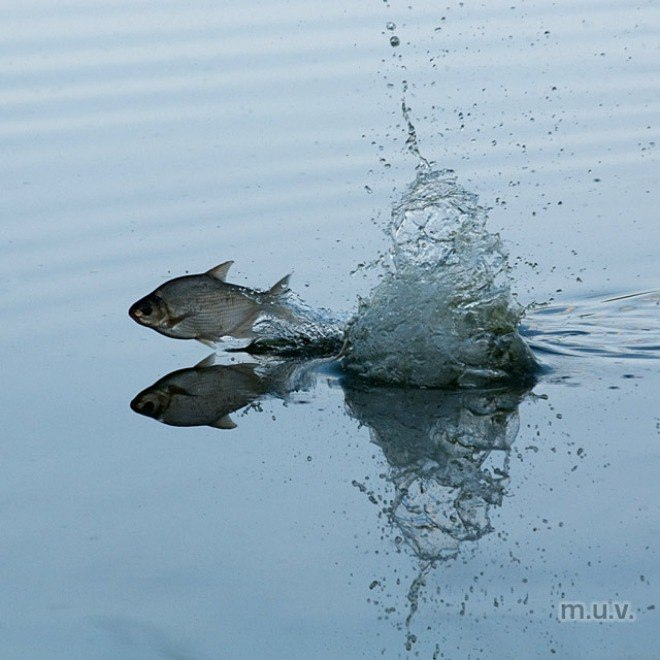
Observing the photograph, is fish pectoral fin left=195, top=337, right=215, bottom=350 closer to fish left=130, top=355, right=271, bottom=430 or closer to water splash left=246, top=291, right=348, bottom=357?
fish left=130, top=355, right=271, bottom=430

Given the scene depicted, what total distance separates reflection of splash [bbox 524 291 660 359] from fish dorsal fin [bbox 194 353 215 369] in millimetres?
1575

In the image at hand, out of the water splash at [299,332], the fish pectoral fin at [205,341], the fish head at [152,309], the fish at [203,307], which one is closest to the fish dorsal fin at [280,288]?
the fish at [203,307]

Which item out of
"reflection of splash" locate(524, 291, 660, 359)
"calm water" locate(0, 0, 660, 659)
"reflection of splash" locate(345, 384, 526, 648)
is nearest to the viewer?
"calm water" locate(0, 0, 660, 659)

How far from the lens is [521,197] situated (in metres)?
9.77

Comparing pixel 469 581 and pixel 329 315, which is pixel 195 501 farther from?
pixel 329 315

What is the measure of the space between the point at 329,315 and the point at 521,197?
2582 mm

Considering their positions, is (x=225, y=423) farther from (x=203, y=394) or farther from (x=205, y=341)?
(x=205, y=341)

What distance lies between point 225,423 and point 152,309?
2.58ft

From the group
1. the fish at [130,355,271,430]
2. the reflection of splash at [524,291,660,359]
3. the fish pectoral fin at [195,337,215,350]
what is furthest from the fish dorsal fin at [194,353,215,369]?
the reflection of splash at [524,291,660,359]

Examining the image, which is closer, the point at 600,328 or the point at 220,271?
the point at 220,271

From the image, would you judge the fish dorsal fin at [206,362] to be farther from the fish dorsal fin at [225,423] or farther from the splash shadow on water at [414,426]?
the fish dorsal fin at [225,423]

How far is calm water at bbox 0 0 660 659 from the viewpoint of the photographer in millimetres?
4766

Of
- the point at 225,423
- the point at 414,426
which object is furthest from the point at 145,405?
the point at 414,426

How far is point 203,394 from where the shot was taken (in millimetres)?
6941
